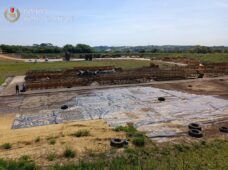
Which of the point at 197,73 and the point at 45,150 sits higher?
the point at 197,73

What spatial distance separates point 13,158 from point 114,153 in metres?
3.66

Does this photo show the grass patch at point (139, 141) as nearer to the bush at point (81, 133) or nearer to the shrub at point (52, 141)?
the bush at point (81, 133)

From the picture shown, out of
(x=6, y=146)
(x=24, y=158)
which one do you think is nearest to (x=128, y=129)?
(x=24, y=158)

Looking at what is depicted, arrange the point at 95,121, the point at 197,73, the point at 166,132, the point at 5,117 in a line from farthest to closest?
1. the point at 197,73
2. the point at 5,117
3. the point at 95,121
4. the point at 166,132

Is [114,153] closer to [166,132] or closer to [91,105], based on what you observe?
[166,132]

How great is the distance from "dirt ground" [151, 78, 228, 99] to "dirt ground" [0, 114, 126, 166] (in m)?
10.9

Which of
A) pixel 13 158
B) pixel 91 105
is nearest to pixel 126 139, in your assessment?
pixel 13 158

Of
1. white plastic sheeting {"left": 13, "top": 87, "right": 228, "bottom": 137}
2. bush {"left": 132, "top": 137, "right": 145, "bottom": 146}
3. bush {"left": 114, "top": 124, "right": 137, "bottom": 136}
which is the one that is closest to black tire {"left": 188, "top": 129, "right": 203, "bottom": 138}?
white plastic sheeting {"left": 13, "top": 87, "right": 228, "bottom": 137}

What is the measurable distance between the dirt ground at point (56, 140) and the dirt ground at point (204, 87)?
10.9 meters

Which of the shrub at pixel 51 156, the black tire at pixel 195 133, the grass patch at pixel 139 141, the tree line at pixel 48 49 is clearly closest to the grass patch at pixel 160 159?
the grass patch at pixel 139 141

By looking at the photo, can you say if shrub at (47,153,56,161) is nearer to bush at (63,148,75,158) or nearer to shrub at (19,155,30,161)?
bush at (63,148,75,158)

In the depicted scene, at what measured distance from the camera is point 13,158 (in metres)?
8.04

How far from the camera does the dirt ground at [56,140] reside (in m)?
8.40

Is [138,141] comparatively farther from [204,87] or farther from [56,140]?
[204,87]
